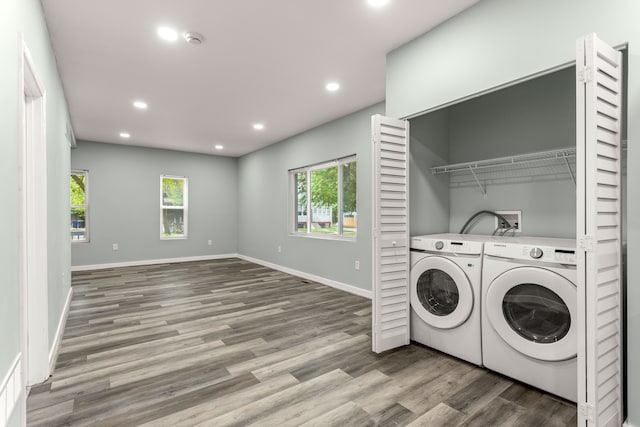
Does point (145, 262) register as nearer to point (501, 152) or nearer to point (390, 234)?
point (390, 234)

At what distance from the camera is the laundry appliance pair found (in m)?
1.93

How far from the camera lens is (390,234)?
266 centimetres

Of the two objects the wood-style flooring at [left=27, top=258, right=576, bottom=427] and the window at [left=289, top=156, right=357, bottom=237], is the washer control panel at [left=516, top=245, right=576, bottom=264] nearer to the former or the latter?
the wood-style flooring at [left=27, top=258, right=576, bottom=427]

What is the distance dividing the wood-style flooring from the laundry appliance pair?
131 mm

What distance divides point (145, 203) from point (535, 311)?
690 cm

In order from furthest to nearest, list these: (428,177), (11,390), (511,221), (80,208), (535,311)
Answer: (80,208)
(428,177)
(511,221)
(535,311)
(11,390)

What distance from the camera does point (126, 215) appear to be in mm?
6637

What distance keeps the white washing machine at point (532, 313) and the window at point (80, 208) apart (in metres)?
6.85

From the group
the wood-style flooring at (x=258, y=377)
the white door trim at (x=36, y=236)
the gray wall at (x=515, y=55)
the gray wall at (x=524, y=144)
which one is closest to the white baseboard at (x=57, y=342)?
the wood-style flooring at (x=258, y=377)

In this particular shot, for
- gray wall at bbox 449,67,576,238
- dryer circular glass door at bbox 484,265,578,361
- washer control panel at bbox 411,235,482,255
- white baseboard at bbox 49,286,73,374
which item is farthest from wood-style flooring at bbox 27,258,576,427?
gray wall at bbox 449,67,576,238

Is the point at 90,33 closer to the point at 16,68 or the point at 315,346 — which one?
the point at 16,68

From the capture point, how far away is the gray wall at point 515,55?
1.56 meters

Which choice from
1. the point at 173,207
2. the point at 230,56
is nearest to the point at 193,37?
the point at 230,56

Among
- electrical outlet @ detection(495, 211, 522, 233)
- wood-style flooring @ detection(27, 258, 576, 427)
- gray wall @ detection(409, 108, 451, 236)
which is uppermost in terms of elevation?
gray wall @ detection(409, 108, 451, 236)
